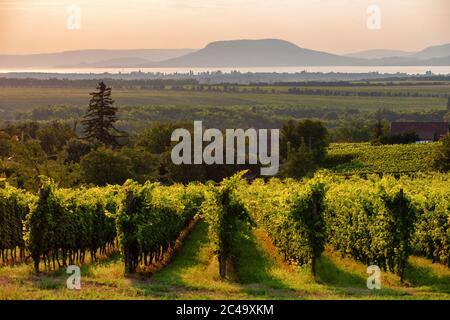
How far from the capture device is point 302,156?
71438mm

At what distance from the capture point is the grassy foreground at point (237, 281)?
17844 millimetres

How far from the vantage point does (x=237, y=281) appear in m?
21.6

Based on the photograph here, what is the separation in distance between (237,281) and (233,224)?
214 centimetres

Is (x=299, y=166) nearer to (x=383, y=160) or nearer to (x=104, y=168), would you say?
(x=383, y=160)

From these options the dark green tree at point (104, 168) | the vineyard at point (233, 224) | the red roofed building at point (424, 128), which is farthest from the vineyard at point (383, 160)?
the vineyard at point (233, 224)

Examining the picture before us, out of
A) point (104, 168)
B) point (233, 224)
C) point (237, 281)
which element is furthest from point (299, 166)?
point (237, 281)

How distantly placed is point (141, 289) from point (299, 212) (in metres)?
6.62

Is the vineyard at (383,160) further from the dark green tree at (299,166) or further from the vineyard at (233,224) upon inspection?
the vineyard at (233,224)

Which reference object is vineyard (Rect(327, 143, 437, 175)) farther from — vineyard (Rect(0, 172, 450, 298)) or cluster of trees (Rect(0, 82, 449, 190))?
vineyard (Rect(0, 172, 450, 298))

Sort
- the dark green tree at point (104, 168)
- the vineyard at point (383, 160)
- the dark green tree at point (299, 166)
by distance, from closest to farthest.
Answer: the dark green tree at point (104, 168) < the vineyard at point (383, 160) < the dark green tree at point (299, 166)

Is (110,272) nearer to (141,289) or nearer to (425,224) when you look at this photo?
(141,289)

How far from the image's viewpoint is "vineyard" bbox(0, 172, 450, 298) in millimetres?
22406

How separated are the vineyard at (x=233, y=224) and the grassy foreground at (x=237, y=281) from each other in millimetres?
495
